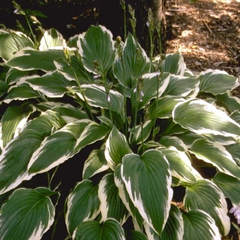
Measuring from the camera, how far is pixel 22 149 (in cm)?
210

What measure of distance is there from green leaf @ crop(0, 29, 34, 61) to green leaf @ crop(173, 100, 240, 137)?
4.73 feet

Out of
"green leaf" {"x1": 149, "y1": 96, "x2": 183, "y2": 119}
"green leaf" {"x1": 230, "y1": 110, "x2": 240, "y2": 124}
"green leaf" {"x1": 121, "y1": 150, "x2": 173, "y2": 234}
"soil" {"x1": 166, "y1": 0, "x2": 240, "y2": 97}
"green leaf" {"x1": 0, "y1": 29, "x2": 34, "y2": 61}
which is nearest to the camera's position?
"green leaf" {"x1": 121, "y1": 150, "x2": 173, "y2": 234}

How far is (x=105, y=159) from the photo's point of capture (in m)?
2.08

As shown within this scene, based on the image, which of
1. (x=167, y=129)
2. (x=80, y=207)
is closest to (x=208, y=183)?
(x=167, y=129)

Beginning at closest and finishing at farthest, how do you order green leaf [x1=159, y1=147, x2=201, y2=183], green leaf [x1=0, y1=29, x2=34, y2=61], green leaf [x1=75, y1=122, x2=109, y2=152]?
green leaf [x1=159, y1=147, x2=201, y2=183] < green leaf [x1=75, y1=122, x2=109, y2=152] < green leaf [x1=0, y1=29, x2=34, y2=61]

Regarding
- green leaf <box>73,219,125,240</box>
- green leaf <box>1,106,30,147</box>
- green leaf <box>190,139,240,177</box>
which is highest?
green leaf <box>1,106,30,147</box>

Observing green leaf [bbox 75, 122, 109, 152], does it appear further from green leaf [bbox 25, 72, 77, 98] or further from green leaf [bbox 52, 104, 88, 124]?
Result: green leaf [bbox 25, 72, 77, 98]

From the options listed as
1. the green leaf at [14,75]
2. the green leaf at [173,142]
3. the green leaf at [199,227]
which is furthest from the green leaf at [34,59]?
the green leaf at [199,227]

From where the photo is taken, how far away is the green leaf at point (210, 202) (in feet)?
6.43

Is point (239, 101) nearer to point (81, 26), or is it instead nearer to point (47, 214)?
point (47, 214)

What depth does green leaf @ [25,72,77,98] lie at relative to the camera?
240cm

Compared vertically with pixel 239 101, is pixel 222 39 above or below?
below

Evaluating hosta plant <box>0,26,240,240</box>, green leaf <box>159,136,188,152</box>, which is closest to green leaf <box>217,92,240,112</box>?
hosta plant <box>0,26,240,240</box>

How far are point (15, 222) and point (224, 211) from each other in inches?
45.1
